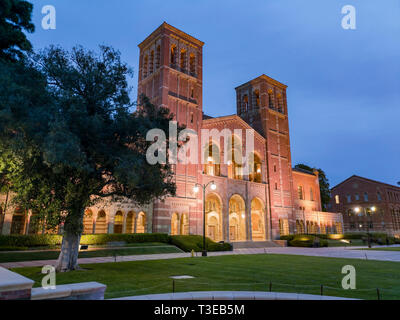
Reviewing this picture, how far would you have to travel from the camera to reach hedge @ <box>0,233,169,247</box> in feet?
68.3

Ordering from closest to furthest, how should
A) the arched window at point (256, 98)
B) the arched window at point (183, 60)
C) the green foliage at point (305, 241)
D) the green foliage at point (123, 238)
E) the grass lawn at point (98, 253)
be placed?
the grass lawn at point (98, 253) → the green foliage at point (123, 238) → the arched window at point (183, 60) → the green foliage at point (305, 241) → the arched window at point (256, 98)

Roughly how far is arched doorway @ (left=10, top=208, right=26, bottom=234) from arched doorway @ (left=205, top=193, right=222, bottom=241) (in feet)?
68.9

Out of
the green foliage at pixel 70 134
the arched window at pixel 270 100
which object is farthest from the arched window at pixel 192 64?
the green foliage at pixel 70 134

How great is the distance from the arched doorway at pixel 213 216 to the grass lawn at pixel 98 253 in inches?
445

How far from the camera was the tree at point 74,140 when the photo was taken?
1093 centimetres

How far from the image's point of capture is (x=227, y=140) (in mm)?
40031

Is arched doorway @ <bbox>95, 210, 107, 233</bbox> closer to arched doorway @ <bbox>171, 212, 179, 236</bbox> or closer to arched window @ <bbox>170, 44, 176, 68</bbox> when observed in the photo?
arched doorway @ <bbox>171, 212, 179, 236</bbox>

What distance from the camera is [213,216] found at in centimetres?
3825

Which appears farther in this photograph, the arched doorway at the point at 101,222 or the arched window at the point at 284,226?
→ the arched window at the point at 284,226

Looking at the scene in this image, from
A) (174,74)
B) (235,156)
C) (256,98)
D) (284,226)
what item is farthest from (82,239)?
(256,98)

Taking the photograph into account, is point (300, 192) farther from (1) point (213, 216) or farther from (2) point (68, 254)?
(2) point (68, 254)

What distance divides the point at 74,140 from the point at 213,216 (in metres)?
29.4

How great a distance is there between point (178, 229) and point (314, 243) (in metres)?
19.1

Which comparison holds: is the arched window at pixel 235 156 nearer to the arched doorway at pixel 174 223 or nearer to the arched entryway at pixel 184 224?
the arched entryway at pixel 184 224
